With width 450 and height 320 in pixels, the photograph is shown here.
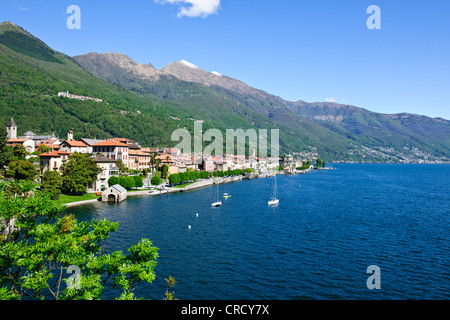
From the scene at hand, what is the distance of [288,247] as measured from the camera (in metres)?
54.1

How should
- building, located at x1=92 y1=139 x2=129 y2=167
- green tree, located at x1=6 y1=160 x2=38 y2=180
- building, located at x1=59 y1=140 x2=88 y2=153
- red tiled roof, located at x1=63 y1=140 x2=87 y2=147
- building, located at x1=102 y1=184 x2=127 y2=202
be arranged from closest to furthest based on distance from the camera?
1. green tree, located at x1=6 y1=160 x2=38 y2=180
2. building, located at x1=102 y1=184 x2=127 y2=202
3. building, located at x1=59 y1=140 x2=88 y2=153
4. red tiled roof, located at x1=63 y1=140 x2=87 y2=147
5. building, located at x1=92 y1=139 x2=129 y2=167

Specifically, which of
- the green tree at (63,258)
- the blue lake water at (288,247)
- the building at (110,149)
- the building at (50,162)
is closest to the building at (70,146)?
the building at (110,149)

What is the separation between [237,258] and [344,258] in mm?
16955

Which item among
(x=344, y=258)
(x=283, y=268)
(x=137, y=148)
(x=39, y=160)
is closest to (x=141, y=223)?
(x=283, y=268)

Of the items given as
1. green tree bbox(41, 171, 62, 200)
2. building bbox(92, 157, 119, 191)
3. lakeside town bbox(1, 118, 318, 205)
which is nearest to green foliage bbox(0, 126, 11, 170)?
lakeside town bbox(1, 118, 318, 205)

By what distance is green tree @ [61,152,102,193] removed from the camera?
302 feet

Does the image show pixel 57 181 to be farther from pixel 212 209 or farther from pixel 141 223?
pixel 212 209

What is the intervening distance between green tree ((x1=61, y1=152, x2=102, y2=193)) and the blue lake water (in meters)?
9.80

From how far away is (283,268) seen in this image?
44281 millimetres

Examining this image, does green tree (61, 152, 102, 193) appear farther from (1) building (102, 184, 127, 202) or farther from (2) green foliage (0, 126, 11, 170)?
(2) green foliage (0, 126, 11, 170)

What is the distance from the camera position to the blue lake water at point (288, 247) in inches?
1506

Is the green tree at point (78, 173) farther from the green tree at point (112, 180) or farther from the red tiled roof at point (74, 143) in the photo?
the red tiled roof at point (74, 143)

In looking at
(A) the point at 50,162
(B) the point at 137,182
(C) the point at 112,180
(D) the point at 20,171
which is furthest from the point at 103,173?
(D) the point at 20,171

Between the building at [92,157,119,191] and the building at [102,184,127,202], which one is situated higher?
the building at [92,157,119,191]
